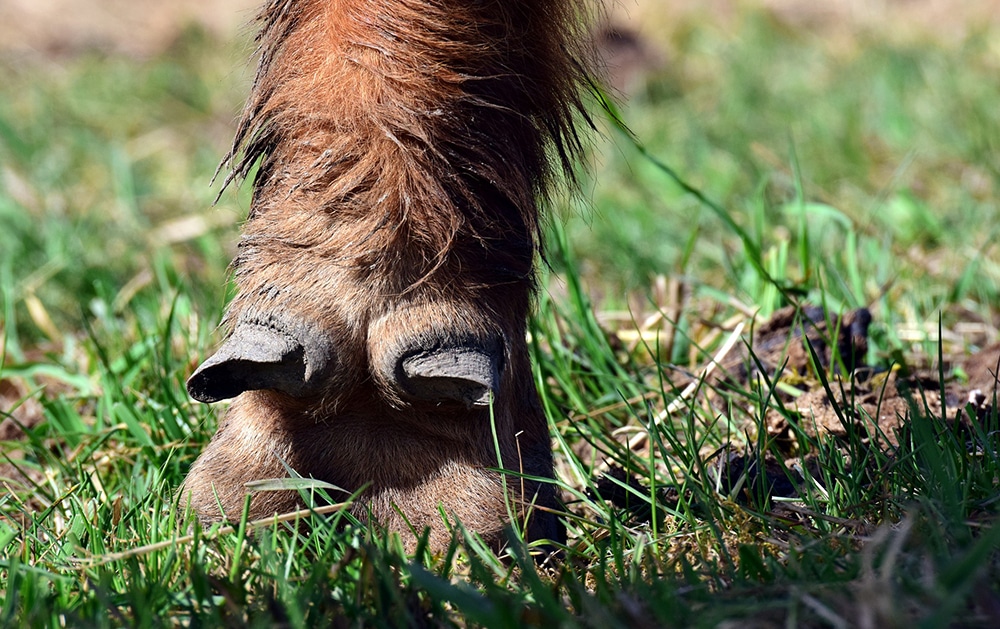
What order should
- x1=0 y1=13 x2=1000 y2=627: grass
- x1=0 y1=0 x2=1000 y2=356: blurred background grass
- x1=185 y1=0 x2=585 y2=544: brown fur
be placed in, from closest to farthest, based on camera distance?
x1=0 y1=13 x2=1000 y2=627: grass < x1=185 y1=0 x2=585 y2=544: brown fur < x1=0 y1=0 x2=1000 y2=356: blurred background grass

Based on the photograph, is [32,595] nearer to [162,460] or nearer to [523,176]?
[162,460]

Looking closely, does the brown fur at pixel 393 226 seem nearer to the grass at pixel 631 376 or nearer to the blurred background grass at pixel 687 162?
the grass at pixel 631 376

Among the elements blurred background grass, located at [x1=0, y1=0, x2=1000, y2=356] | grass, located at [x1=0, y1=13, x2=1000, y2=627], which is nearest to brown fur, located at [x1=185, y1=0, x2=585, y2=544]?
grass, located at [x1=0, y1=13, x2=1000, y2=627]

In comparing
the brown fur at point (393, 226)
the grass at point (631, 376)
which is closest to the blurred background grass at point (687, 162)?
the grass at point (631, 376)

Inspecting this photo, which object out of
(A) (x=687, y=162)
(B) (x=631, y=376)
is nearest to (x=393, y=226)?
(B) (x=631, y=376)

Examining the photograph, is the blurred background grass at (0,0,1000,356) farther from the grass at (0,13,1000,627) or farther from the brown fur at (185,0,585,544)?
the brown fur at (185,0,585,544)

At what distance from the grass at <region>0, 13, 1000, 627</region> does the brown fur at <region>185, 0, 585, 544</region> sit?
108mm

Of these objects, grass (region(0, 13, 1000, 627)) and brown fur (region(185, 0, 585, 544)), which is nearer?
grass (region(0, 13, 1000, 627))

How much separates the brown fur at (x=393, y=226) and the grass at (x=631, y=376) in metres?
0.11

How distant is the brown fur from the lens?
1486mm

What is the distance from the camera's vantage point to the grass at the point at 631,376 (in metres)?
1.31

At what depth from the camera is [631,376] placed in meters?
2.43

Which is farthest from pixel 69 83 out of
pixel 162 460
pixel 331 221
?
pixel 331 221

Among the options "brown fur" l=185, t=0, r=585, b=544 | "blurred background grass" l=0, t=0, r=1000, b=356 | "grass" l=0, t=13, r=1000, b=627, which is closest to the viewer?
"grass" l=0, t=13, r=1000, b=627
